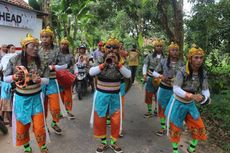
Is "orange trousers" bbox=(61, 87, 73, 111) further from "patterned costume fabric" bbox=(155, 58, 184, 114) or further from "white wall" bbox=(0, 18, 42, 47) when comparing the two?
"white wall" bbox=(0, 18, 42, 47)

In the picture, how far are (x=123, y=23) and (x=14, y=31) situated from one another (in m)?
16.2

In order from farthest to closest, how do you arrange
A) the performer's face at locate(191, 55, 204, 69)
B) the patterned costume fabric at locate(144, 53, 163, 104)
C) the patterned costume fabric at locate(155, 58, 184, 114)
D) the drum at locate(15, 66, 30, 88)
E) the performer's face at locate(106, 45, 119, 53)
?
the patterned costume fabric at locate(144, 53, 163, 104) < the patterned costume fabric at locate(155, 58, 184, 114) < the performer's face at locate(106, 45, 119, 53) < the performer's face at locate(191, 55, 204, 69) < the drum at locate(15, 66, 30, 88)

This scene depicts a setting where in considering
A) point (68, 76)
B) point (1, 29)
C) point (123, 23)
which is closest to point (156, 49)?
point (68, 76)

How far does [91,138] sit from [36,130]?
5.65 feet

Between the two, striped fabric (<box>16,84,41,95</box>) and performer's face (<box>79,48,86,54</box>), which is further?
performer's face (<box>79,48,86,54</box>)

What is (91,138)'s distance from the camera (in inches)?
242

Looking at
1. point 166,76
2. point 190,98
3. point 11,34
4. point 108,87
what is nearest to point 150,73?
point 166,76

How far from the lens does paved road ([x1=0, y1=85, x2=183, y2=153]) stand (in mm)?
5562

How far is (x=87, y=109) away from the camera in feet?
28.7

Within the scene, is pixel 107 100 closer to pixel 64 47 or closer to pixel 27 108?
pixel 27 108

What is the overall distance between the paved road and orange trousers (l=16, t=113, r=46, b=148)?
2.30 ft

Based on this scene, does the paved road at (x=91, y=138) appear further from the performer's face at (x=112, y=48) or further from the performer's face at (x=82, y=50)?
the performer's face at (x=82, y=50)

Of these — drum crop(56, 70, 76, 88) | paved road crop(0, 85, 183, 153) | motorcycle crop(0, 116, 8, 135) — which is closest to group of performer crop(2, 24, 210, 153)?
paved road crop(0, 85, 183, 153)

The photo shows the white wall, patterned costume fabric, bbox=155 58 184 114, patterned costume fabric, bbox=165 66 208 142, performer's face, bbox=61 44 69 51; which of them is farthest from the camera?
the white wall
